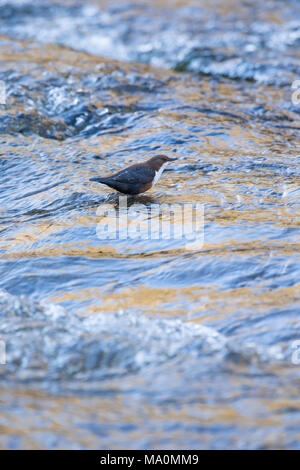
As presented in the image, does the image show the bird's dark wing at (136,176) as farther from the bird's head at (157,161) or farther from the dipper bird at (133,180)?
the bird's head at (157,161)

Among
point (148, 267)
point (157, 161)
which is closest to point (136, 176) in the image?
point (157, 161)

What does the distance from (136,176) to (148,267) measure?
130 cm

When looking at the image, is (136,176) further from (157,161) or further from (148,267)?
(148,267)

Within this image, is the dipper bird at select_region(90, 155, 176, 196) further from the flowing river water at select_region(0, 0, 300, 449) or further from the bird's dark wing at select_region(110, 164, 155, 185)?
the flowing river water at select_region(0, 0, 300, 449)

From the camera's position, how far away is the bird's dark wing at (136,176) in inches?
207

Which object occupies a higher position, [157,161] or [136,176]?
[157,161]

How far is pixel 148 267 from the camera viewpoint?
4.17 m

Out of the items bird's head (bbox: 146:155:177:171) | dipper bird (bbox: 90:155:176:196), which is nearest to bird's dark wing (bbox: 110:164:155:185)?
dipper bird (bbox: 90:155:176:196)

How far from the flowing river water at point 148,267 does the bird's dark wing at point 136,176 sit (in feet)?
0.79

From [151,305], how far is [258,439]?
4.09 ft

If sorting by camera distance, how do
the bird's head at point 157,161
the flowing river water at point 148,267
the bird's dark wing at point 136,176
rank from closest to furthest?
the flowing river water at point 148,267 < the bird's dark wing at point 136,176 < the bird's head at point 157,161

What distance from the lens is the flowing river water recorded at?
9.41ft

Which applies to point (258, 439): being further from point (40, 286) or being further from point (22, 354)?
point (40, 286)

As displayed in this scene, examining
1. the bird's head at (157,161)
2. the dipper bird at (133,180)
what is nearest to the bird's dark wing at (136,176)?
the dipper bird at (133,180)
